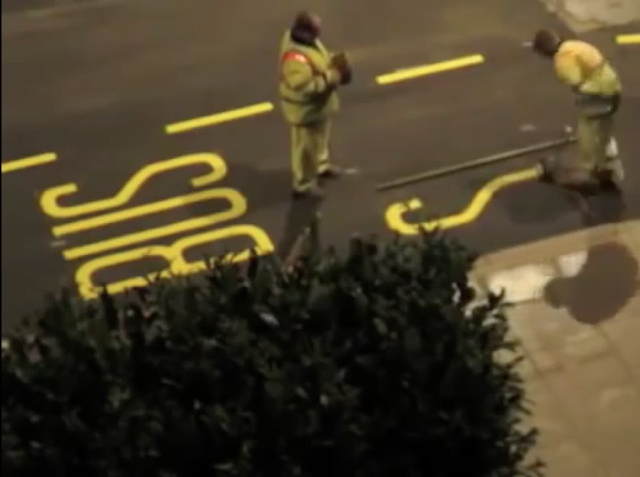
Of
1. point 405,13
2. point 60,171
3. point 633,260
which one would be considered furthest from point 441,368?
point 405,13

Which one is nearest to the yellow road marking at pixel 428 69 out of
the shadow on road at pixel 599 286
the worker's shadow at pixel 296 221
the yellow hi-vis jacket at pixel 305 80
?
the worker's shadow at pixel 296 221

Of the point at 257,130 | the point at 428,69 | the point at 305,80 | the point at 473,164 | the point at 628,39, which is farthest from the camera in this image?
the point at 628,39

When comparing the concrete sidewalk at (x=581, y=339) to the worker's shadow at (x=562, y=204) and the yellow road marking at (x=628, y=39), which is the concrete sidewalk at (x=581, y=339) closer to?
the worker's shadow at (x=562, y=204)

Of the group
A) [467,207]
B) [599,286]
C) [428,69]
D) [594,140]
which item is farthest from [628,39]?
[599,286]

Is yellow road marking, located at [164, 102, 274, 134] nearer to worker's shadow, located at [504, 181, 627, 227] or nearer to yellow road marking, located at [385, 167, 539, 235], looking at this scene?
yellow road marking, located at [385, 167, 539, 235]

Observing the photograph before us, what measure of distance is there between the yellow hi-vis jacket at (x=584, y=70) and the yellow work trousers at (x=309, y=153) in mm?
1603

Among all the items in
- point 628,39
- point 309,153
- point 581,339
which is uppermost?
point 309,153

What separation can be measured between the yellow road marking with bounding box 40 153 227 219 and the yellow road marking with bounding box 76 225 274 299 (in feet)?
1.43

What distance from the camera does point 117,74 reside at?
1001 cm

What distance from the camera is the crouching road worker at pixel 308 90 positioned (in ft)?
28.1

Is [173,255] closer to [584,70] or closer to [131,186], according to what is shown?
[131,186]

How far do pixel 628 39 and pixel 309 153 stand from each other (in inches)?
125

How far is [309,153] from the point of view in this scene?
30.3 ft

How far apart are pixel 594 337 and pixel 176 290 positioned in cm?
336
